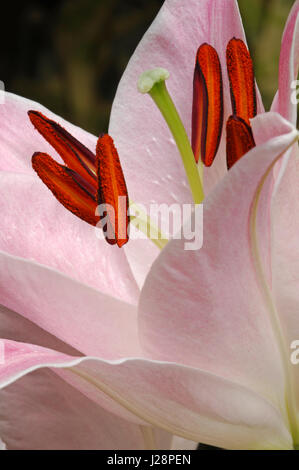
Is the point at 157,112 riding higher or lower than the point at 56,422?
higher

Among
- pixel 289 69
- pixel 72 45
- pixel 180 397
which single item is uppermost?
pixel 72 45

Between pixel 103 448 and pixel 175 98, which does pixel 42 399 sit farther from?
pixel 175 98

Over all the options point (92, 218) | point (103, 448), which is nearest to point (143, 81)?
point (92, 218)

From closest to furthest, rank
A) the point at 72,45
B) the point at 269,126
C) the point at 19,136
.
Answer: the point at 269,126 < the point at 19,136 < the point at 72,45

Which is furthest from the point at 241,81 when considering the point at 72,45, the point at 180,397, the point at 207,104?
the point at 72,45

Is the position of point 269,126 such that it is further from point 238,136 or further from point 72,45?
point 72,45
